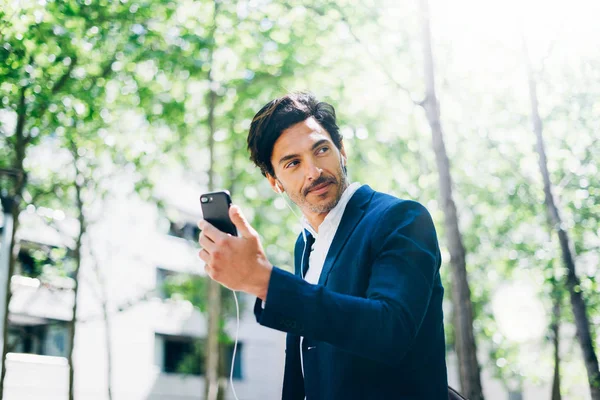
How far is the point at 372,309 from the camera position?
1.55 meters

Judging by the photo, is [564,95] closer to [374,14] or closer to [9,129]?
[374,14]

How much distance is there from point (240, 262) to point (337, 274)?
1.66 ft

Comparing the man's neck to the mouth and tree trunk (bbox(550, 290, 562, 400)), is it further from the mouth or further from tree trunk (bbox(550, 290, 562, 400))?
tree trunk (bbox(550, 290, 562, 400))

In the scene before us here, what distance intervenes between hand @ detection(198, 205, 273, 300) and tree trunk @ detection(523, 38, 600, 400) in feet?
32.6

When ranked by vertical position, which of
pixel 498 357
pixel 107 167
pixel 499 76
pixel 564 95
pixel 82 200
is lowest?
pixel 498 357

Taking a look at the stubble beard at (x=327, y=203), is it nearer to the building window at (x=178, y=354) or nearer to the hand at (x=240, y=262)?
the hand at (x=240, y=262)

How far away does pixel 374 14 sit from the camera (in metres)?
11.8

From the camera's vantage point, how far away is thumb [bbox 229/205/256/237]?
1.58m

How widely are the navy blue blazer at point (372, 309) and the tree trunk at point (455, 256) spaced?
709 cm

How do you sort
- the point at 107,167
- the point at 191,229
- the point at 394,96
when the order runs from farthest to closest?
the point at 191,229 < the point at 394,96 < the point at 107,167

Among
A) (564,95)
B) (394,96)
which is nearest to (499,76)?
(564,95)

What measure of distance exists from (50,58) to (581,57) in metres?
9.23

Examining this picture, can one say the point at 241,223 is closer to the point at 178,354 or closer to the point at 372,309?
the point at 372,309

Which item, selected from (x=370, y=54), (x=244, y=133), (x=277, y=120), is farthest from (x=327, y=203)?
(x=244, y=133)
